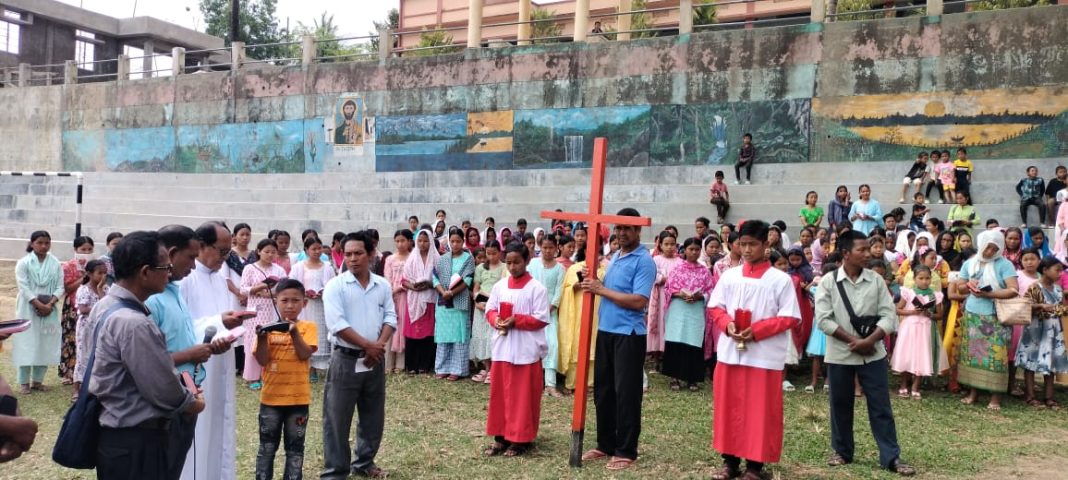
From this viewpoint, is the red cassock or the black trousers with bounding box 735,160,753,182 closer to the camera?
the red cassock

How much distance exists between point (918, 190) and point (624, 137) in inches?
258

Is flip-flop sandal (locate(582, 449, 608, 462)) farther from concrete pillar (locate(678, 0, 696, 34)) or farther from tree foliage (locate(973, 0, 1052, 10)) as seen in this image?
tree foliage (locate(973, 0, 1052, 10))

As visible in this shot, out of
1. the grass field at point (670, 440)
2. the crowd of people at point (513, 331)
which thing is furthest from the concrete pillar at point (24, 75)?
the grass field at point (670, 440)

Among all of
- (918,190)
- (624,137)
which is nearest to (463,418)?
(918,190)

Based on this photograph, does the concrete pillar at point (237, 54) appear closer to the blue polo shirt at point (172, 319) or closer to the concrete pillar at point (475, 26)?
the concrete pillar at point (475, 26)

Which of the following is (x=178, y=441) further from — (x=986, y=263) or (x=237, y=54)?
(x=237, y=54)

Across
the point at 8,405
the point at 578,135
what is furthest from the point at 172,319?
the point at 578,135

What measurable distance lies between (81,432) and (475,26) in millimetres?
19748

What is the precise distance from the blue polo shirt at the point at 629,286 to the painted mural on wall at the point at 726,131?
490 inches

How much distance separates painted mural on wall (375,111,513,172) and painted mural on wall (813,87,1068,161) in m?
7.39

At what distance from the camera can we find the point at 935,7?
16.8 m

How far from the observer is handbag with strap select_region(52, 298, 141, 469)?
3191mm

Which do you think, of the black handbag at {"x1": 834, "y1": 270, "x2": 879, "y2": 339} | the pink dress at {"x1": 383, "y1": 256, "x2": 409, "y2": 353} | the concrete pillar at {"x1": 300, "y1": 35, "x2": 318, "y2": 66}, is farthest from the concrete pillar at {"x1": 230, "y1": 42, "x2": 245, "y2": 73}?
the black handbag at {"x1": 834, "y1": 270, "x2": 879, "y2": 339}

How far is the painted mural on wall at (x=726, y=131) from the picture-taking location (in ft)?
57.2
